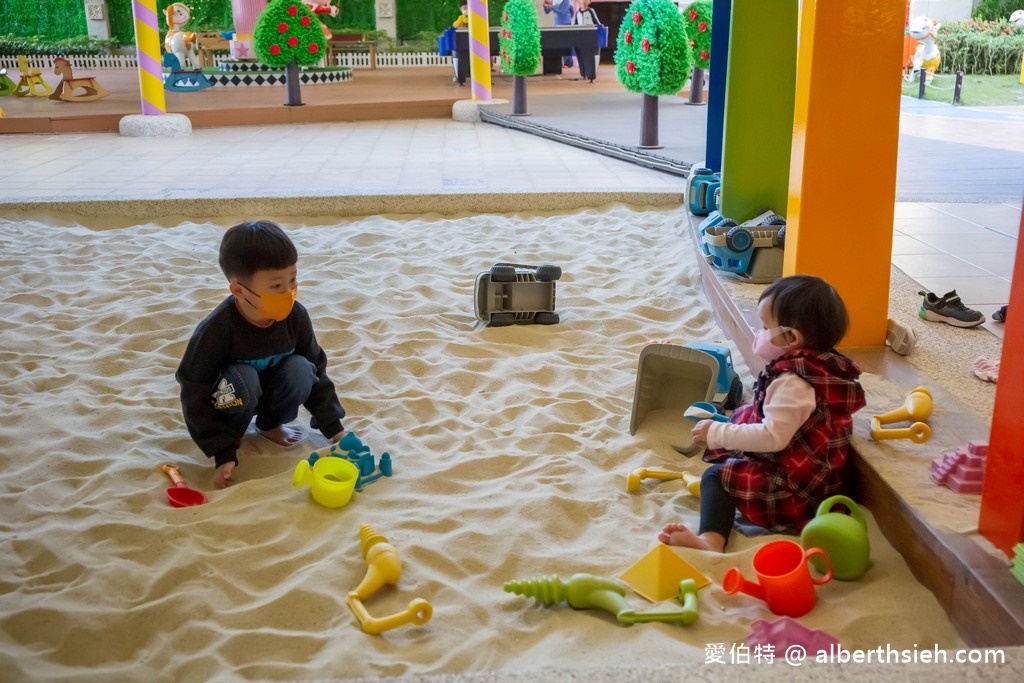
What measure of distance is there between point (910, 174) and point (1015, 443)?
533cm

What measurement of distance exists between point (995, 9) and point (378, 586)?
893cm

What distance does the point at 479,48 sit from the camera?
11.2 m

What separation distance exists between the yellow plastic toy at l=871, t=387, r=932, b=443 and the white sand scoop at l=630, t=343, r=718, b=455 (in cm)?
55

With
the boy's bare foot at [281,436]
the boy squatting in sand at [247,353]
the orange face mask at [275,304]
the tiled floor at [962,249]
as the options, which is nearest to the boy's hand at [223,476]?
the boy squatting in sand at [247,353]

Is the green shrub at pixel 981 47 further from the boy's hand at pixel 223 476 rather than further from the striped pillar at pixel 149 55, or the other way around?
the boy's hand at pixel 223 476

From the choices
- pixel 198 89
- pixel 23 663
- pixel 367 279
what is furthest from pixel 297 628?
pixel 198 89

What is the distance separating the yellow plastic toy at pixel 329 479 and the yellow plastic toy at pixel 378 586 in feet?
0.61

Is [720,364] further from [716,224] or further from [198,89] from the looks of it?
[198,89]

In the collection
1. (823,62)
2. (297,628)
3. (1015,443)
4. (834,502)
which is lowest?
(297,628)

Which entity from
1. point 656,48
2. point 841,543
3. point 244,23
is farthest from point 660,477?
point 244,23

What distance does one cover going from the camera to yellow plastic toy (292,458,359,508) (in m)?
2.44

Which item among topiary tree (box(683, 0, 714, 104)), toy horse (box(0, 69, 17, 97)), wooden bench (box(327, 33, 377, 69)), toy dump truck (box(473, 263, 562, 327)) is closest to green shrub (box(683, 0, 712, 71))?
topiary tree (box(683, 0, 714, 104))

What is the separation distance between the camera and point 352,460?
2635 millimetres

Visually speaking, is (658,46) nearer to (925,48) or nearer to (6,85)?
(925,48)
